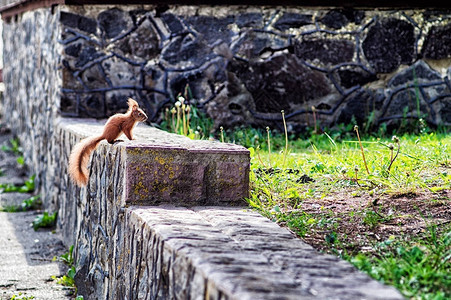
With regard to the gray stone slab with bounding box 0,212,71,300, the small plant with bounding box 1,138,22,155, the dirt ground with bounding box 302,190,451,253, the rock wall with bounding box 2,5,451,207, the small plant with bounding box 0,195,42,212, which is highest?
the rock wall with bounding box 2,5,451,207

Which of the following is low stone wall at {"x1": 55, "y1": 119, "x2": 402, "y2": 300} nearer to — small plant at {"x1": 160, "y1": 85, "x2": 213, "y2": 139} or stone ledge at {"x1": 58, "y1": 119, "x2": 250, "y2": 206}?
stone ledge at {"x1": 58, "y1": 119, "x2": 250, "y2": 206}

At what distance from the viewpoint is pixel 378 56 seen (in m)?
6.40

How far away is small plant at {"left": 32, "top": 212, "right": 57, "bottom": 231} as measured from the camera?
5934 mm

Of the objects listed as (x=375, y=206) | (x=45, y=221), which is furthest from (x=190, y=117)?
(x=375, y=206)

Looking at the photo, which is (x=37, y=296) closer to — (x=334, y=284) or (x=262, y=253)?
(x=262, y=253)

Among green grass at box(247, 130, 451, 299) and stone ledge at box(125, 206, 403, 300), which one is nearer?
stone ledge at box(125, 206, 403, 300)

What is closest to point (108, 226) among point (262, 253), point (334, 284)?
point (262, 253)

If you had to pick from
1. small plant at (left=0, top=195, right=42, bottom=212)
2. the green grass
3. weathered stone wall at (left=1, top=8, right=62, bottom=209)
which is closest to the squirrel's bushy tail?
the green grass

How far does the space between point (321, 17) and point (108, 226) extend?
356cm

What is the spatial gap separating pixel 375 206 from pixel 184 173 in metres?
0.94

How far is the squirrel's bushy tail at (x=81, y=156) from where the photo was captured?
4.01 m

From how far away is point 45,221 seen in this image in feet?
19.6

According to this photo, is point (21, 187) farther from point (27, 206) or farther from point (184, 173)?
point (184, 173)

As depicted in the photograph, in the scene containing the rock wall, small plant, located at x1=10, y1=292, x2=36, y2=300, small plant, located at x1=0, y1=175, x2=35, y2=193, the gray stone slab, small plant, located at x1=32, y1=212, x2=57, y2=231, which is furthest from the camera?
small plant, located at x1=0, y1=175, x2=35, y2=193
